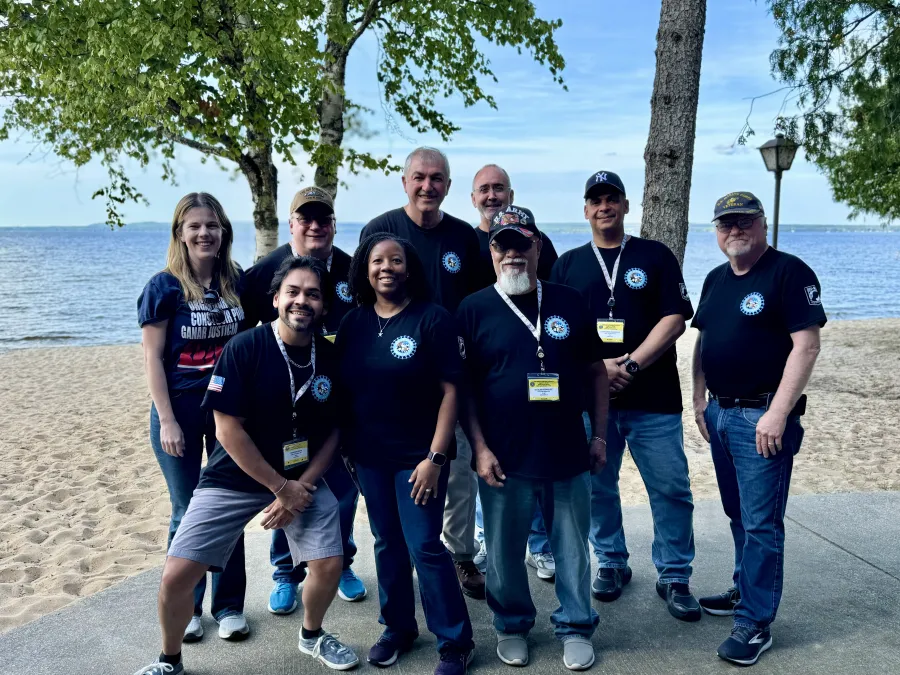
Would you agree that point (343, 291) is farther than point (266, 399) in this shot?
Yes

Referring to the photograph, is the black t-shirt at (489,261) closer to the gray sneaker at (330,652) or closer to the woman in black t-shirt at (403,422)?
the woman in black t-shirt at (403,422)

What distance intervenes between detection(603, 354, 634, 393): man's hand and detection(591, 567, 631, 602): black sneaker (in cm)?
102

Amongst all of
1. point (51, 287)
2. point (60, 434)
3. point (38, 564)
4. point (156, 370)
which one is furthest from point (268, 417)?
point (51, 287)

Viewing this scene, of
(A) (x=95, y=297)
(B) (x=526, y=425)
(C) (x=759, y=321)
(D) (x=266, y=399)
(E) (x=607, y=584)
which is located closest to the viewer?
(D) (x=266, y=399)

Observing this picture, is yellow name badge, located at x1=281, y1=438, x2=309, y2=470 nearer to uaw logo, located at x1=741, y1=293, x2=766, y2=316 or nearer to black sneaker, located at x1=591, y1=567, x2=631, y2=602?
black sneaker, located at x1=591, y1=567, x2=631, y2=602

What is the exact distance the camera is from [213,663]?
10.9ft

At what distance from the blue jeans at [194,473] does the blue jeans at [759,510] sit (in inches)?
89.9

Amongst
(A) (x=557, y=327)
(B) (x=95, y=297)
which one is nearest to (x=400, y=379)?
(A) (x=557, y=327)

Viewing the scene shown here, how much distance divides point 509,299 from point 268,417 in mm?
1150

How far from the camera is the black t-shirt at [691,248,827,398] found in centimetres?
318

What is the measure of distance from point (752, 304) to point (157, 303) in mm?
2659

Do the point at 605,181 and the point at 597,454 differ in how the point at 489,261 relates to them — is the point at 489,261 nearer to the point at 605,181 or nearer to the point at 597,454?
the point at 605,181

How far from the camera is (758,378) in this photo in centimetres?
329

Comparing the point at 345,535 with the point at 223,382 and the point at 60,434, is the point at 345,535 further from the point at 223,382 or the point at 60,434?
the point at 60,434
